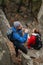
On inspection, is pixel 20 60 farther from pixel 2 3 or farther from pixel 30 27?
pixel 2 3

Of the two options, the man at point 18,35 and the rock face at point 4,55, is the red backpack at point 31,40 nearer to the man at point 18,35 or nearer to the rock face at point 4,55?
the man at point 18,35

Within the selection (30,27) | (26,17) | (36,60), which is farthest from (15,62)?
(26,17)

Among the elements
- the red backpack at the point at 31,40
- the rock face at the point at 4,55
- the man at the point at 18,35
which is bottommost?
the red backpack at the point at 31,40

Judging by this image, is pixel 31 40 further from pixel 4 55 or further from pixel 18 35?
pixel 4 55

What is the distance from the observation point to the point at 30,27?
13672 mm

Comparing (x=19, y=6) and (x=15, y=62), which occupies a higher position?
(x=15, y=62)

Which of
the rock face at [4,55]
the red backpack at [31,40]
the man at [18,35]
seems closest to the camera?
the rock face at [4,55]

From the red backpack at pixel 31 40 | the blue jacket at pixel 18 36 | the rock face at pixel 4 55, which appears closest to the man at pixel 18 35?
the blue jacket at pixel 18 36

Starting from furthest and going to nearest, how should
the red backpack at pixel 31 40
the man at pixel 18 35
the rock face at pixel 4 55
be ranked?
1. the red backpack at pixel 31 40
2. the man at pixel 18 35
3. the rock face at pixel 4 55

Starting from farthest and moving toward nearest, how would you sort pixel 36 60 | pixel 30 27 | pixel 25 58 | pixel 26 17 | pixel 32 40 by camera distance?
pixel 26 17
pixel 30 27
pixel 32 40
pixel 36 60
pixel 25 58

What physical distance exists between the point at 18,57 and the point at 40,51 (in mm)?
1780

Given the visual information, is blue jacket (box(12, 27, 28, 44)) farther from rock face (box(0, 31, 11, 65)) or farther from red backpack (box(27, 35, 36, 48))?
red backpack (box(27, 35, 36, 48))

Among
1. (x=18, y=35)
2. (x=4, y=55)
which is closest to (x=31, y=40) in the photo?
(x=18, y=35)

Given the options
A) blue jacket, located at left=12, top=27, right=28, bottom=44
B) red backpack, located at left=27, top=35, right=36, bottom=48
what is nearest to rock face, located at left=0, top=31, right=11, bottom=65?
blue jacket, located at left=12, top=27, right=28, bottom=44
